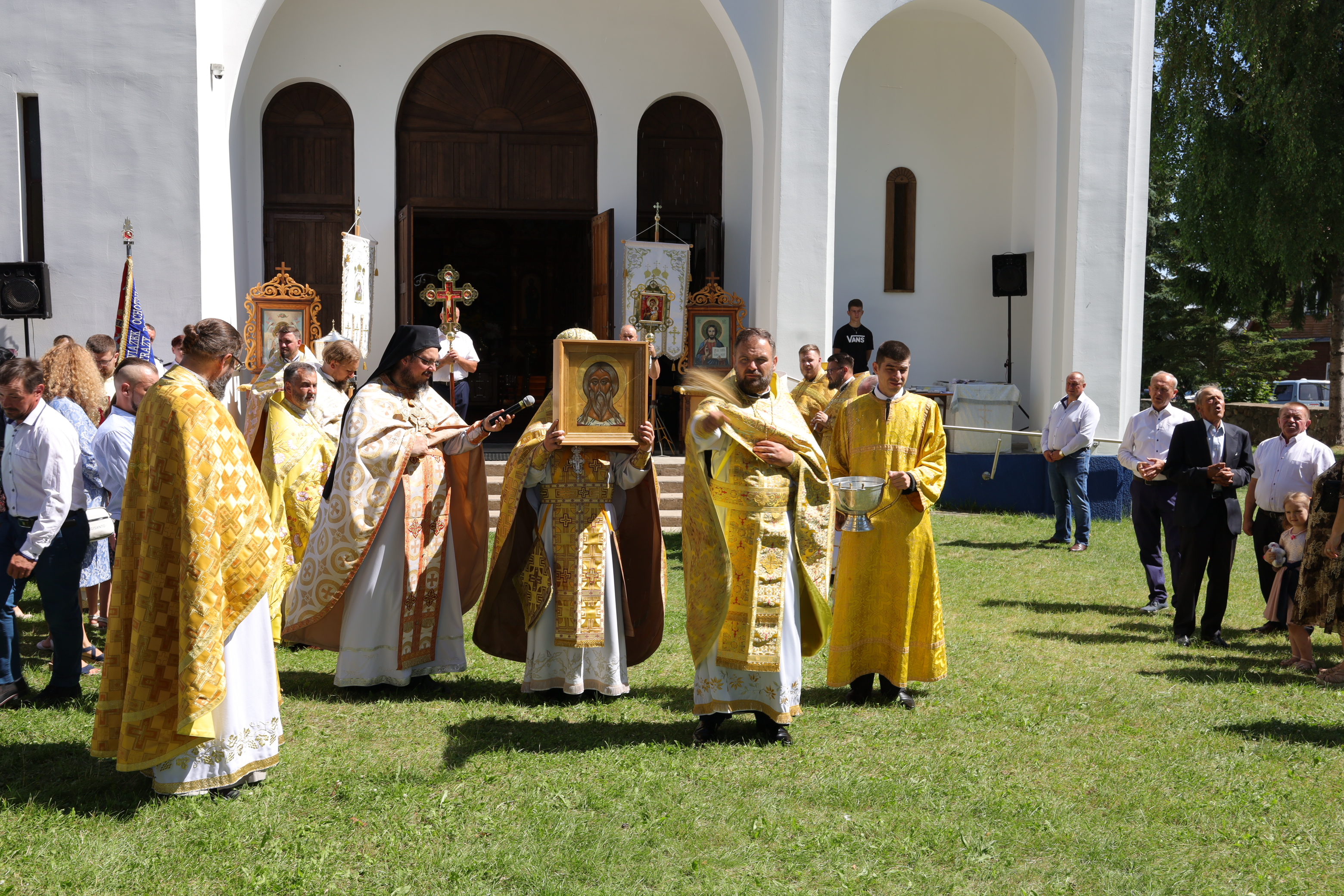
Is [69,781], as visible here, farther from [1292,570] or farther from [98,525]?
[1292,570]

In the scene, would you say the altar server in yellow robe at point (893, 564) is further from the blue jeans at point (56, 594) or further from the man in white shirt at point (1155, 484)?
the blue jeans at point (56, 594)

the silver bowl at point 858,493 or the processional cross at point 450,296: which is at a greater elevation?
the processional cross at point 450,296

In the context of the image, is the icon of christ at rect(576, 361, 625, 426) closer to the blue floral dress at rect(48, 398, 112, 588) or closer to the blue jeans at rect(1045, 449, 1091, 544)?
the blue floral dress at rect(48, 398, 112, 588)

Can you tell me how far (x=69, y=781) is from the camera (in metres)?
4.80

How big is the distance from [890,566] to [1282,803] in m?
2.11

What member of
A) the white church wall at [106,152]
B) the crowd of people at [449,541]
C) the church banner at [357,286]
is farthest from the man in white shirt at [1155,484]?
the white church wall at [106,152]

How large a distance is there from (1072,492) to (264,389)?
26.3ft

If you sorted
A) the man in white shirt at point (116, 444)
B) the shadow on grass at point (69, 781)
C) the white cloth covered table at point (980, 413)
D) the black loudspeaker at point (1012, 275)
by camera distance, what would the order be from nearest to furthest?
the shadow on grass at point (69, 781)
the man in white shirt at point (116, 444)
the white cloth covered table at point (980, 413)
the black loudspeaker at point (1012, 275)

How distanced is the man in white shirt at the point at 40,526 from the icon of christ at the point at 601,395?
2572 mm

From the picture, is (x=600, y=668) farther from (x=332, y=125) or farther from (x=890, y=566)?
(x=332, y=125)

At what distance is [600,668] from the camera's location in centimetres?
602

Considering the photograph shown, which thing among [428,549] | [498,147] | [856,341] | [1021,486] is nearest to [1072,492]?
[1021,486]

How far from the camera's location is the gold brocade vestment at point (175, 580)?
441cm

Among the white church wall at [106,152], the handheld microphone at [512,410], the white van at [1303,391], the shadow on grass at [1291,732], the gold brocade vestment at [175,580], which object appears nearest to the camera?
the gold brocade vestment at [175,580]
